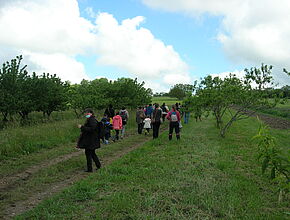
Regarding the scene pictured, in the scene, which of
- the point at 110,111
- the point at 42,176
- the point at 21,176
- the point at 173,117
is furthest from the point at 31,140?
the point at 173,117

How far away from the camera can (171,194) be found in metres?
5.54

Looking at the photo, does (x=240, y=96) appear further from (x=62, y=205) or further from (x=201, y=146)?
(x=62, y=205)

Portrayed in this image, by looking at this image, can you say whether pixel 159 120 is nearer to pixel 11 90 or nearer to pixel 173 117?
pixel 173 117

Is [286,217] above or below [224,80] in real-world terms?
below

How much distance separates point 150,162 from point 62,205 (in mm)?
3754

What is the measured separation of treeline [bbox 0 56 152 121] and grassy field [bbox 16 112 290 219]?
12460 mm

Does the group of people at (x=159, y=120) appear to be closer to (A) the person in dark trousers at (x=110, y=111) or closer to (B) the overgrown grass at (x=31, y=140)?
(A) the person in dark trousers at (x=110, y=111)

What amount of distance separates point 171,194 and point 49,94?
18780mm

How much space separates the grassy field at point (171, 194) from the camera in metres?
4.74

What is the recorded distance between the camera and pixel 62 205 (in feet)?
16.9

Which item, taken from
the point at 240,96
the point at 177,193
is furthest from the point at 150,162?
the point at 240,96

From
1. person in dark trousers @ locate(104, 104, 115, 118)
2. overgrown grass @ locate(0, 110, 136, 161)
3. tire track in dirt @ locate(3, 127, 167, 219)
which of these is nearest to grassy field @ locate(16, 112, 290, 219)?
tire track in dirt @ locate(3, 127, 167, 219)

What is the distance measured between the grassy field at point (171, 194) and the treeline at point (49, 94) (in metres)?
A: 12.5

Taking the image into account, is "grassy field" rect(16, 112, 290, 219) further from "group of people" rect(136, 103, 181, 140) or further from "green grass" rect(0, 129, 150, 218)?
"group of people" rect(136, 103, 181, 140)
